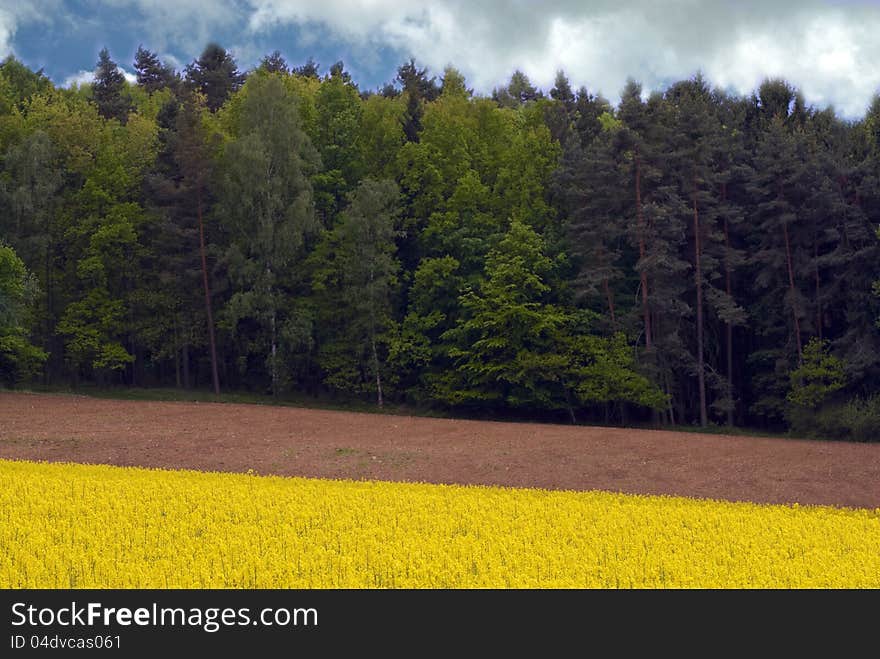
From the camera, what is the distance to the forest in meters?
42.7

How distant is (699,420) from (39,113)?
A: 48.5 m

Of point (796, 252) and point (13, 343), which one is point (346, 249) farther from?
point (796, 252)

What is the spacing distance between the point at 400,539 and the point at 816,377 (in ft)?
107

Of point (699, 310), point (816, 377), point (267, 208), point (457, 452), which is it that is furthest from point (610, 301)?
point (267, 208)

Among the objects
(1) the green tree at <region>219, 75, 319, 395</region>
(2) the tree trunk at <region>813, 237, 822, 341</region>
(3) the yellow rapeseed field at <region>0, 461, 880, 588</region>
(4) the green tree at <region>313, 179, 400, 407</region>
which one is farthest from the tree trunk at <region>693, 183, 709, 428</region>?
(3) the yellow rapeseed field at <region>0, 461, 880, 588</region>

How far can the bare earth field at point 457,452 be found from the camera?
22.5 metres

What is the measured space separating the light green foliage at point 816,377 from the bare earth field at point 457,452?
5.97 m

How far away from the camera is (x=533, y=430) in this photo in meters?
36.0

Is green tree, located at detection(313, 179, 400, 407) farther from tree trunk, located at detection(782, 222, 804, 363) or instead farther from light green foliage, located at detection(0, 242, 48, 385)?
tree trunk, located at detection(782, 222, 804, 363)

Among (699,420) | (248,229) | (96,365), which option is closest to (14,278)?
(96,365)

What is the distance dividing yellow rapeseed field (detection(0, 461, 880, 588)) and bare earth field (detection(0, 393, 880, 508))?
4.64 metres

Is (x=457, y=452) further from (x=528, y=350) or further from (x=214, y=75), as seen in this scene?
(x=214, y=75)

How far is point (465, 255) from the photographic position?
5028 cm

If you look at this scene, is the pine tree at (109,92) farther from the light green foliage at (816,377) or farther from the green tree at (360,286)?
the light green foliage at (816,377)
